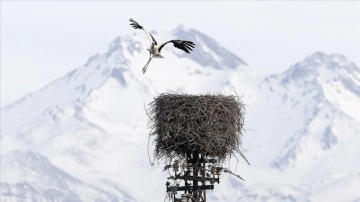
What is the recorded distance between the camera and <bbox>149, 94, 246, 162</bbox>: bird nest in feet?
66.9

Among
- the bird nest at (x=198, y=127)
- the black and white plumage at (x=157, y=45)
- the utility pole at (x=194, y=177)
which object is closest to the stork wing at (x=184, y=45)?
the black and white plumage at (x=157, y=45)

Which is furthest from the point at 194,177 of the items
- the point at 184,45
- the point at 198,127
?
the point at 184,45

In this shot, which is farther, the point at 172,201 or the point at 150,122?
the point at 150,122

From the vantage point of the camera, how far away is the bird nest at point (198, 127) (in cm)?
2041

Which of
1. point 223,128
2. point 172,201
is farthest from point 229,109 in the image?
point 172,201

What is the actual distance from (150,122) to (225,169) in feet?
6.66

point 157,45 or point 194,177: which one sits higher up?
point 157,45

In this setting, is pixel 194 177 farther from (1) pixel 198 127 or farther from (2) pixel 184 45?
(2) pixel 184 45

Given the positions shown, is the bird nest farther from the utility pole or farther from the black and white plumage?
the black and white plumage

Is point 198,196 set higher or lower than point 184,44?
lower

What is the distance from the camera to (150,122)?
21703 mm

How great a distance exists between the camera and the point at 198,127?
2053 cm

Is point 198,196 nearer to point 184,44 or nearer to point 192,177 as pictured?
point 192,177

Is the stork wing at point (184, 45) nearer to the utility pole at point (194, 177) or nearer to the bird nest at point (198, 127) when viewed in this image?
the bird nest at point (198, 127)
